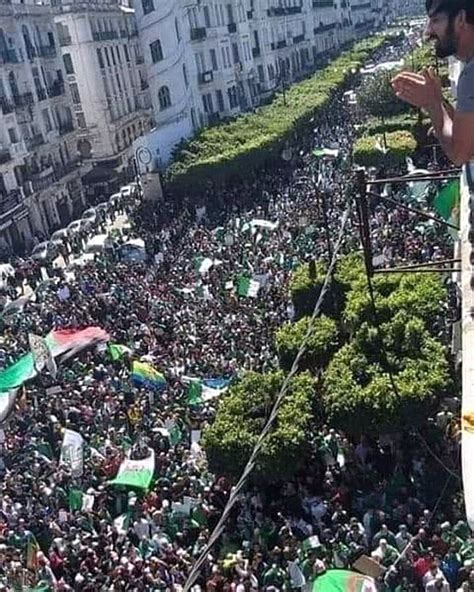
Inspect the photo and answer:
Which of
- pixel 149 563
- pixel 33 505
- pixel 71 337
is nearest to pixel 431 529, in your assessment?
pixel 149 563

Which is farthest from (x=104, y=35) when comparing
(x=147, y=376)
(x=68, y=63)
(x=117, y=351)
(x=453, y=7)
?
(x=453, y=7)

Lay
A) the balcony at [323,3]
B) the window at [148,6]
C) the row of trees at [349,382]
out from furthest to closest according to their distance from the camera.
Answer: the balcony at [323,3] → the window at [148,6] → the row of trees at [349,382]

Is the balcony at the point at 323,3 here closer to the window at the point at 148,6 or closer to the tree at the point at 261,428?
the window at the point at 148,6

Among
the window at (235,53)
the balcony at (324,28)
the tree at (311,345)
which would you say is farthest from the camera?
the balcony at (324,28)

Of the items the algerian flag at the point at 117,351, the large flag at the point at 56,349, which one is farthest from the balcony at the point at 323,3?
the algerian flag at the point at 117,351

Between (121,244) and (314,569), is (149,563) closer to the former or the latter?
(314,569)
